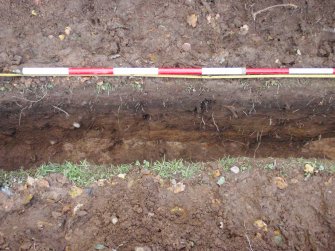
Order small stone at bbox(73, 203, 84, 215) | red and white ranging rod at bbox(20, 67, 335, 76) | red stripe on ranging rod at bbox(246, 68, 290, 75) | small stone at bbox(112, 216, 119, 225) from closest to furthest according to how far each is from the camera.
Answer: small stone at bbox(112, 216, 119, 225) → small stone at bbox(73, 203, 84, 215) → red and white ranging rod at bbox(20, 67, 335, 76) → red stripe on ranging rod at bbox(246, 68, 290, 75)

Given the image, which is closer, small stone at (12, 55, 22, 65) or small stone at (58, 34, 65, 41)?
small stone at (12, 55, 22, 65)

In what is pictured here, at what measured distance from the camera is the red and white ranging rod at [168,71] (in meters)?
4.45

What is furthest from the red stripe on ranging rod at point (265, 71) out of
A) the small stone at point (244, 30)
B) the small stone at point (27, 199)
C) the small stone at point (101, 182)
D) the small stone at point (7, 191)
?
the small stone at point (7, 191)

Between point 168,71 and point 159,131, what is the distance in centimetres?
83

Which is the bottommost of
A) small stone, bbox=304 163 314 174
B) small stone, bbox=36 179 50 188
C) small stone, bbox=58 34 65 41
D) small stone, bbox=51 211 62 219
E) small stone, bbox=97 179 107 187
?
small stone, bbox=51 211 62 219

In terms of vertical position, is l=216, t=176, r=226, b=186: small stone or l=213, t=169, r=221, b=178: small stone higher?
l=213, t=169, r=221, b=178: small stone

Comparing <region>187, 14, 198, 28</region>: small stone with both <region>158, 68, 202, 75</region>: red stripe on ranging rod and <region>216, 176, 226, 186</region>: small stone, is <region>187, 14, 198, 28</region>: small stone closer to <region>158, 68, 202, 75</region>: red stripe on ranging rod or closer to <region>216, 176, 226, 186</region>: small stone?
<region>158, 68, 202, 75</region>: red stripe on ranging rod

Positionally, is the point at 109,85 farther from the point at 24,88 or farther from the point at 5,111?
the point at 5,111

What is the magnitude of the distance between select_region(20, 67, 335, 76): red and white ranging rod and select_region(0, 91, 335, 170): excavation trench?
13.6 inches

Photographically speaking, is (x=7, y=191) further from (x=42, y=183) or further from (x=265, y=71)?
(x=265, y=71)

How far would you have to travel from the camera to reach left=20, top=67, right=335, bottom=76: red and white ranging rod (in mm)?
4445

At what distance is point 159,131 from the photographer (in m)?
4.95

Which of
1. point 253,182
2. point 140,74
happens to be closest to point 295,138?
point 253,182

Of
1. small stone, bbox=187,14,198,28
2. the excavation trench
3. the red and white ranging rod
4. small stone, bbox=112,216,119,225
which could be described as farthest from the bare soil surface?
small stone, bbox=187,14,198,28
